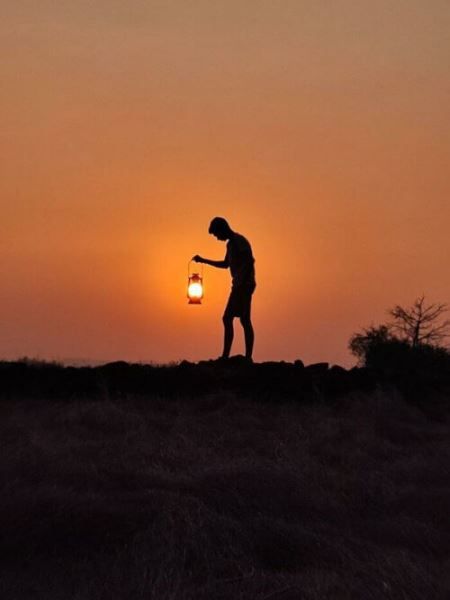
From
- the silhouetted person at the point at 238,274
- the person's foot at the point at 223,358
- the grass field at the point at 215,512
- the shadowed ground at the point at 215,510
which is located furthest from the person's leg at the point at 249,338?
the grass field at the point at 215,512

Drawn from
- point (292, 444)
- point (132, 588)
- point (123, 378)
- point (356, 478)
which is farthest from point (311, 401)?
point (132, 588)

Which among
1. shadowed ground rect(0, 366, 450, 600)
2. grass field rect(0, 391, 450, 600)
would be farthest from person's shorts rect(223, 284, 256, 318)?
grass field rect(0, 391, 450, 600)

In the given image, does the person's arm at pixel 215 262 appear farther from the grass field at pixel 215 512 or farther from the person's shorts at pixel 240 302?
the grass field at pixel 215 512

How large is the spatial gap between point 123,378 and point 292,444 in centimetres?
455

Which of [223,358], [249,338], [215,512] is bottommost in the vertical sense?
[215,512]

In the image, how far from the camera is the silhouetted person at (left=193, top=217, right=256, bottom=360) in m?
13.6

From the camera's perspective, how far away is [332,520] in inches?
246

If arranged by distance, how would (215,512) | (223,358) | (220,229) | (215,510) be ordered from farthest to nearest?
(223,358)
(220,229)
(215,510)
(215,512)

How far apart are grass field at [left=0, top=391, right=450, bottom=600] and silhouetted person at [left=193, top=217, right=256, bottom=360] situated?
3.66m

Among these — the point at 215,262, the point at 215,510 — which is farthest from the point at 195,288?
the point at 215,510

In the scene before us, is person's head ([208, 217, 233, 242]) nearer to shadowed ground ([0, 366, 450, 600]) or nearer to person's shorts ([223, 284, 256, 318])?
person's shorts ([223, 284, 256, 318])

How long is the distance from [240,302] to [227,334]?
55 cm

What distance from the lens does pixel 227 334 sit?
46.4ft

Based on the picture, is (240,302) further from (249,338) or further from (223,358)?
(223,358)
